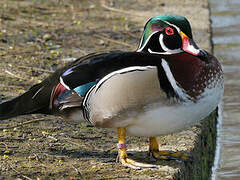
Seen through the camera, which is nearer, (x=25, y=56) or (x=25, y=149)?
(x=25, y=149)

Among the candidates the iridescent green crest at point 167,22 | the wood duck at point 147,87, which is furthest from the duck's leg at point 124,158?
the iridescent green crest at point 167,22

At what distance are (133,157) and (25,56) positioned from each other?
2.39 m

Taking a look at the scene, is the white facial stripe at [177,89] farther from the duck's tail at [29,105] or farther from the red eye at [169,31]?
the duck's tail at [29,105]

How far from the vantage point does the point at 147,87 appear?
3.26 meters

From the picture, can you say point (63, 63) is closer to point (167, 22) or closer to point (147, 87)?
point (167, 22)

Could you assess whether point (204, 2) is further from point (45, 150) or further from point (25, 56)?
point (45, 150)

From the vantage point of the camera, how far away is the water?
4.84m

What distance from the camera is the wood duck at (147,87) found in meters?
3.26

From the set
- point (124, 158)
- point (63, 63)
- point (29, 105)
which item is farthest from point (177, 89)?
point (63, 63)

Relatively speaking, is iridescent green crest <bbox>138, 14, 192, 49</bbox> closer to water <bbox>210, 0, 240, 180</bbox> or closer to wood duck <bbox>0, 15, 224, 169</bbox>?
wood duck <bbox>0, 15, 224, 169</bbox>

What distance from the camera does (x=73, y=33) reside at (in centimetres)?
675

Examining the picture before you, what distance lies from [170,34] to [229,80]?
10.8 feet

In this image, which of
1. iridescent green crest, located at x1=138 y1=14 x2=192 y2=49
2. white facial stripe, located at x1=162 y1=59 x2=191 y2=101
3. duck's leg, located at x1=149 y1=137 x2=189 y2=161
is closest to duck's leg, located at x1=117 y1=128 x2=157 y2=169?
duck's leg, located at x1=149 y1=137 x2=189 y2=161

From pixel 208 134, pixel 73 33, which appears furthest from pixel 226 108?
pixel 73 33
